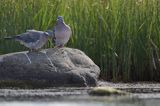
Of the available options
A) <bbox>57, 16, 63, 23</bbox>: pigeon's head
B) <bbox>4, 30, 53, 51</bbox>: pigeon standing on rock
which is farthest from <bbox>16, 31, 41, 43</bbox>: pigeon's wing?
<bbox>57, 16, 63, 23</bbox>: pigeon's head

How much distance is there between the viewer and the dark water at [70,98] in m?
7.95

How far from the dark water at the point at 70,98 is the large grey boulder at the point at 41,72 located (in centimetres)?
48

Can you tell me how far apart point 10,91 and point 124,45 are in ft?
8.43

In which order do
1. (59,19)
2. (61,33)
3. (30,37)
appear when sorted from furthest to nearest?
(59,19)
(61,33)
(30,37)

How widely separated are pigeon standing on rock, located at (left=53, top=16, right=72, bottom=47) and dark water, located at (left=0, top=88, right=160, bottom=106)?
1.20 m

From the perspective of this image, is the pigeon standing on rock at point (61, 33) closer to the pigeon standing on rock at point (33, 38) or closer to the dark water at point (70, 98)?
the pigeon standing on rock at point (33, 38)

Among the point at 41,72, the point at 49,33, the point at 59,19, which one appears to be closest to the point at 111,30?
the point at 59,19

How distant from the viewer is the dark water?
795 centimetres

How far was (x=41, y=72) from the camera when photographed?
9.94 meters

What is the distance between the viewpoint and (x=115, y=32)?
11117 mm

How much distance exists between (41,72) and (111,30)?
165 cm

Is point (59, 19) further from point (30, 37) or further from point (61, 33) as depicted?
point (30, 37)

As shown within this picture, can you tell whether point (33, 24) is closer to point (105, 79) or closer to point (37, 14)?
point (37, 14)

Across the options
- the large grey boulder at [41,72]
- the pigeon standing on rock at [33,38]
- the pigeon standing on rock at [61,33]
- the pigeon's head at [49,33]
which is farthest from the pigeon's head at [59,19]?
the large grey boulder at [41,72]
